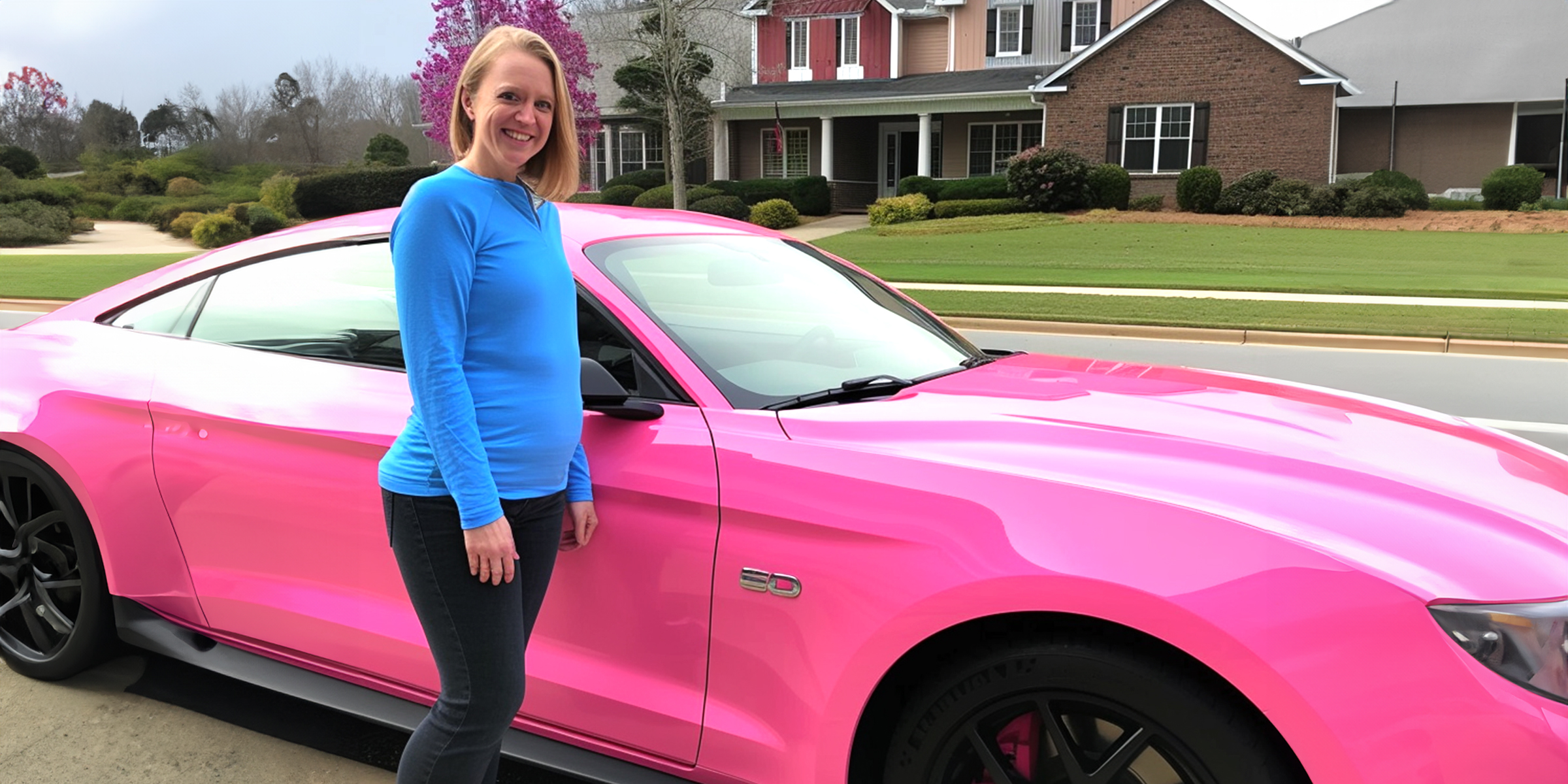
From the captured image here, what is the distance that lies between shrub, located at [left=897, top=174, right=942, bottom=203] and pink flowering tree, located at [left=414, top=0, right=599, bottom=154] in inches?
374

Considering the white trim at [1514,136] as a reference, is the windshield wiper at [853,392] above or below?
below

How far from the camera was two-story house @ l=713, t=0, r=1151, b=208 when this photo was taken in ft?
107

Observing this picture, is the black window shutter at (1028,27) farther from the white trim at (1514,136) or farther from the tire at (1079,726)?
the tire at (1079,726)

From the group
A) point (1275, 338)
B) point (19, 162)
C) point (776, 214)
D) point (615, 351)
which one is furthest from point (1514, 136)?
point (19, 162)

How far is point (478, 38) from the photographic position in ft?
99.7

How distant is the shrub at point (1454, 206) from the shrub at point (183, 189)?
41576mm

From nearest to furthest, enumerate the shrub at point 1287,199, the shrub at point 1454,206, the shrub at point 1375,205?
the shrub at point 1375,205
the shrub at point 1287,199
the shrub at point 1454,206

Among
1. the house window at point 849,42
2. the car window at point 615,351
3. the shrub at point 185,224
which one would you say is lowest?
the car window at point 615,351

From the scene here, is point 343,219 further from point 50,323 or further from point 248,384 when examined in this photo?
point 50,323

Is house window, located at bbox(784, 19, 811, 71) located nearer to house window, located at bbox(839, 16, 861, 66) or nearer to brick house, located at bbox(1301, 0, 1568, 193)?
house window, located at bbox(839, 16, 861, 66)

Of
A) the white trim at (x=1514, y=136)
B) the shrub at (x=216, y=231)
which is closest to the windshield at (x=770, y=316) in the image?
the shrub at (x=216, y=231)

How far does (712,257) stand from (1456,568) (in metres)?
2.01

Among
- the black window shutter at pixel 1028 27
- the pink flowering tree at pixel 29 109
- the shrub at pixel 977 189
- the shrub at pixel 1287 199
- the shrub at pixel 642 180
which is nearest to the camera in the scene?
the shrub at pixel 1287 199

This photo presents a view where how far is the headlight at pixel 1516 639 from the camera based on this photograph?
165cm
